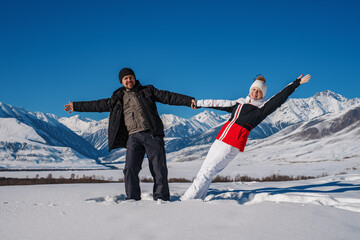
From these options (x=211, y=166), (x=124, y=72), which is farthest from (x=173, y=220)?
(x=124, y=72)

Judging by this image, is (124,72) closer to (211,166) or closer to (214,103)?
(214,103)

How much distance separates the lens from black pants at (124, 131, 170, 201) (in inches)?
213

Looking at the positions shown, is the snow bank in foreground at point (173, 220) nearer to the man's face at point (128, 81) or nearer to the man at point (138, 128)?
the man at point (138, 128)

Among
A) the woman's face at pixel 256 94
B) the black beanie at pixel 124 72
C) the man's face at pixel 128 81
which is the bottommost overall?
the woman's face at pixel 256 94

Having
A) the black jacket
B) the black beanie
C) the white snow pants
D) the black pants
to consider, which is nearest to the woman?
the white snow pants

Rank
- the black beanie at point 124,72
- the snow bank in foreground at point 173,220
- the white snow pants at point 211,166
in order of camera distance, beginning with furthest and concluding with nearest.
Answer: the black beanie at point 124,72 < the white snow pants at point 211,166 < the snow bank in foreground at point 173,220

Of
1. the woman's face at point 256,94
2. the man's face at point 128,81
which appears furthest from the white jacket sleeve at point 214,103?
the man's face at point 128,81

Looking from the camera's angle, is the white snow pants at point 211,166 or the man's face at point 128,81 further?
the man's face at point 128,81

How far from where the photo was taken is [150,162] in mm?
5660

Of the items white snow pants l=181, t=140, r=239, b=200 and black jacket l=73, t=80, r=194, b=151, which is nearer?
white snow pants l=181, t=140, r=239, b=200

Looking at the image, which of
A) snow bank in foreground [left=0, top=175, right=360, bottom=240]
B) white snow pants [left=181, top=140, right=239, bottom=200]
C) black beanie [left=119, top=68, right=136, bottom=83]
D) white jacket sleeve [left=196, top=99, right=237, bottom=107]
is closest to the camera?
snow bank in foreground [left=0, top=175, right=360, bottom=240]

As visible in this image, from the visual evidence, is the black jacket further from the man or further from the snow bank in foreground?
the snow bank in foreground

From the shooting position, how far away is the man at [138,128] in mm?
5512

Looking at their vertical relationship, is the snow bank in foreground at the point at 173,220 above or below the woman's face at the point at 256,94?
below
